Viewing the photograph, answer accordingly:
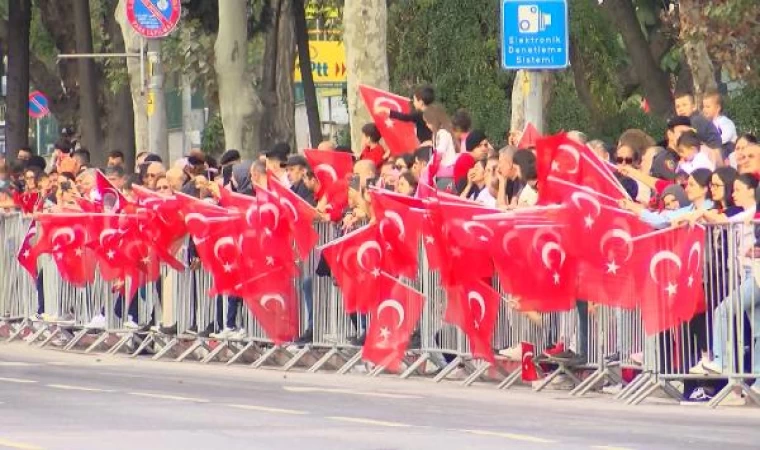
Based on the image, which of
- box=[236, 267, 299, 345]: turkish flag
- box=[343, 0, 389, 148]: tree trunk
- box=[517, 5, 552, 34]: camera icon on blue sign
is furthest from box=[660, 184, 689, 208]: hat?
box=[343, 0, 389, 148]: tree trunk

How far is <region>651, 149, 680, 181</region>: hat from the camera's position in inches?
735

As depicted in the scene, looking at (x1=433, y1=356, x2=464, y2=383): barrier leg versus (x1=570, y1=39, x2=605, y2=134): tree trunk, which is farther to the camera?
(x1=570, y1=39, x2=605, y2=134): tree trunk

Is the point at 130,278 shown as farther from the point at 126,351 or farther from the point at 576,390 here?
the point at 576,390

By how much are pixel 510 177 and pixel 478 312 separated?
1.10m

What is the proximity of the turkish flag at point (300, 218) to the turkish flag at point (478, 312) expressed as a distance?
2.06 meters

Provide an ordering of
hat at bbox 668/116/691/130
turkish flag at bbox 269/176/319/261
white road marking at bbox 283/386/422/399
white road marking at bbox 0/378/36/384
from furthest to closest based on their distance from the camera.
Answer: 1. turkish flag at bbox 269/176/319/261
2. white road marking at bbox 0/378/36/384
3. hat at bbox 668/116/691/130
4. white road marking at bbox 283/386/422/399

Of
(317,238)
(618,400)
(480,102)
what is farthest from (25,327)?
(480,102)

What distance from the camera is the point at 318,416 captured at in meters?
16.1

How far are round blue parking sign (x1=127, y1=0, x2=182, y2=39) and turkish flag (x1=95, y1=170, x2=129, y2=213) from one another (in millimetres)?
3033

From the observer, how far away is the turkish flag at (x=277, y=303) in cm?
2133

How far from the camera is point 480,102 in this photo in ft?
132

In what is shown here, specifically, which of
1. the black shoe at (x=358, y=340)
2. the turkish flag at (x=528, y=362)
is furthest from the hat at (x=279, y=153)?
the turkish flag at (x=528, y=362)

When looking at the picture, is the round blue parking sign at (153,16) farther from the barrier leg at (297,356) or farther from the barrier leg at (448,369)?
the barrier leg at (448,369)

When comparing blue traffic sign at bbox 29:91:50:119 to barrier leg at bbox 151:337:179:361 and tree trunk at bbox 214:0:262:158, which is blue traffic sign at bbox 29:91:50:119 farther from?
barrier leg at bbox 151:337:179:361
